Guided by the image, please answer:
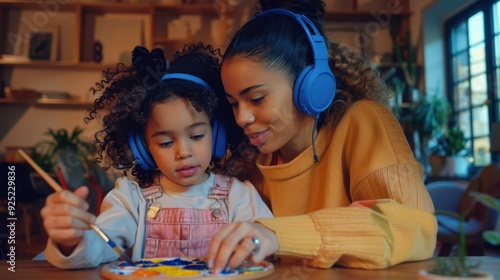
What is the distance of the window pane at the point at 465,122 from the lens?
4.84m

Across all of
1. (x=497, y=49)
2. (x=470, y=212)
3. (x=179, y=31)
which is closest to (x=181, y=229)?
(x=470, y=212)

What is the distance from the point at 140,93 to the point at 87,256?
40 cm

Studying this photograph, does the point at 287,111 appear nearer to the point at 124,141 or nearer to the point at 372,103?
the point at 372,103

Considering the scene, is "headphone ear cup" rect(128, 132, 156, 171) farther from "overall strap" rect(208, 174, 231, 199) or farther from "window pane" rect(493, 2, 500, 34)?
"window pane" rect(493, 2, 500, 34)

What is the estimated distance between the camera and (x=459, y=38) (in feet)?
16.5

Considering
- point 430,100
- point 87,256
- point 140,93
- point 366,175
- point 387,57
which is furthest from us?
point 387,57

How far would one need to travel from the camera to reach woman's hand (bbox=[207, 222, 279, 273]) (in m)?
0.72

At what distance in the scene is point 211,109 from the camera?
1.14m

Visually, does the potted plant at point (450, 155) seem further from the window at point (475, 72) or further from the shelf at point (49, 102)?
the shelf at point (49, 102)

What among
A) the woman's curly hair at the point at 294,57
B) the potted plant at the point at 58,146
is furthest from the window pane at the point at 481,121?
the woman's curly hair at the point at 294,57

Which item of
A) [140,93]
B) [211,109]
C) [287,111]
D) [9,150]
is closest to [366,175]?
[287,111]

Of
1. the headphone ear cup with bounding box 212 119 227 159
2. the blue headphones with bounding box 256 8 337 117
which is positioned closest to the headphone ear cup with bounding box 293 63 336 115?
the blue headphones with bounding box 256 8 337 117

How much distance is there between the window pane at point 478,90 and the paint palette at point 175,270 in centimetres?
419

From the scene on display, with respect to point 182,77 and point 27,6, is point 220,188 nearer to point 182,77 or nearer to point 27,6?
point 182,77
